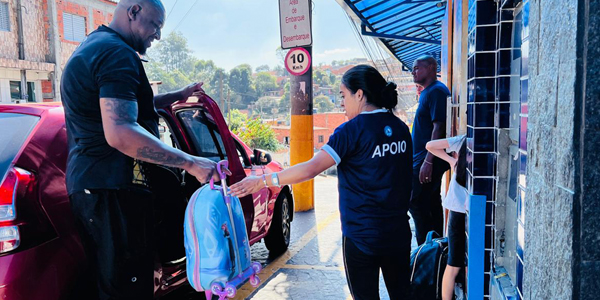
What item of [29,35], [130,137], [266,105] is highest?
[29,35]

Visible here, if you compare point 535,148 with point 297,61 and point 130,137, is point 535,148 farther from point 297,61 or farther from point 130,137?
point 297,61

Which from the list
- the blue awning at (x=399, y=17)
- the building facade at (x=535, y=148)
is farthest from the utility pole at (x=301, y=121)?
the building facade at (x=535, y=148)

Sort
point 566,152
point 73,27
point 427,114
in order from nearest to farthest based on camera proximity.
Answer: point 566,152 < point 427,114 < point 73,27

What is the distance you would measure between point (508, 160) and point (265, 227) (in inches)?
117

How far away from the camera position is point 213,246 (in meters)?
2.36

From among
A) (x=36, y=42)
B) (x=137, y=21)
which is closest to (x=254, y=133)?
(x=36, y=42)

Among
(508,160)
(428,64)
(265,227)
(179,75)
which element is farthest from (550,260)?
(179,75)

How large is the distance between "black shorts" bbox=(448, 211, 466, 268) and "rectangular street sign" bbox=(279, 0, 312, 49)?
16.1 feet

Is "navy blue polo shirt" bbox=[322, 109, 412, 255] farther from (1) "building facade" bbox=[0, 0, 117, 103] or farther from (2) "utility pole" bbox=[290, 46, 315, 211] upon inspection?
(1) "building facade" bbox=[0, 0, 117, 103]

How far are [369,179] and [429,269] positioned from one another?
47.9 inches

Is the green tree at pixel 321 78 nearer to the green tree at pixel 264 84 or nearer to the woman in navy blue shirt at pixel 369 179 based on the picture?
the green tree at pixel 264 84

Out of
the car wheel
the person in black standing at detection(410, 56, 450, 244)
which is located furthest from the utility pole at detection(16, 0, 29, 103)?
the person in black standing at detection(410, 56, 450, 244)

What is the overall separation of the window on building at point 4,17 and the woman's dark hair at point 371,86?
23.8m

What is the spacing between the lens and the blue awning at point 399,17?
8.03 meters
